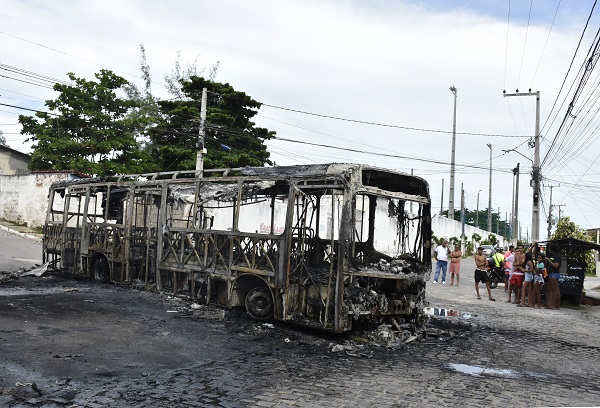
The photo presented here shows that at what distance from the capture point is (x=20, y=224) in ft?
96.0

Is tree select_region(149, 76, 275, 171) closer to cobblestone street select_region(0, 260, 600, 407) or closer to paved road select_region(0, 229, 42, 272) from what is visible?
paved road select_region(0, 229, 42, 272)

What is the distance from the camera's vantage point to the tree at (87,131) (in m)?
31.9

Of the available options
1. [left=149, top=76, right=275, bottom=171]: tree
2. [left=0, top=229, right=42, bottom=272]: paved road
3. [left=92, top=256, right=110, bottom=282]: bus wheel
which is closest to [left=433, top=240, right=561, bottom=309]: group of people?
[left=92, top=256, right=110, bottom=282]: bus wheel

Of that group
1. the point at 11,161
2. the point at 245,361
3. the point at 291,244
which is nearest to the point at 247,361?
the point at 245,361

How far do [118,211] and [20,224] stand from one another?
18.5 meters

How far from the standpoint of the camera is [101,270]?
1390 centimetres

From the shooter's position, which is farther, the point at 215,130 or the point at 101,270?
the point at 215,130

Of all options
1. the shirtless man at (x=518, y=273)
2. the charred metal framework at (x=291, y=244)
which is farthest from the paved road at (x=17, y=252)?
the shirtless man at (x=518, y=273)

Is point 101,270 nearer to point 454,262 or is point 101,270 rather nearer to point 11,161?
point 454,262

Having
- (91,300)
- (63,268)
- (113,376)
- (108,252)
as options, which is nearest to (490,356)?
(113,376)

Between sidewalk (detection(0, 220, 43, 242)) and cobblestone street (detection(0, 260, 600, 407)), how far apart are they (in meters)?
16.2

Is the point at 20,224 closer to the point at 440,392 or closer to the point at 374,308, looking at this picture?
the point at 374,308

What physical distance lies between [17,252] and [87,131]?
46.7 feet

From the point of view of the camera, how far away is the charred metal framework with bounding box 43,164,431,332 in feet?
28.1
